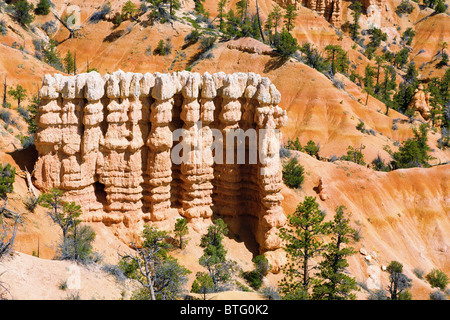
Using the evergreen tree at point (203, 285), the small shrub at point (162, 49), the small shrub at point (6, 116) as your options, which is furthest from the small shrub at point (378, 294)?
the small shrub at point (162, 49)

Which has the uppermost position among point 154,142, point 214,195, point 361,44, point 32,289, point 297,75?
point 361,44

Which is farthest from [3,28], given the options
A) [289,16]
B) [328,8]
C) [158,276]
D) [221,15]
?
[328,8]

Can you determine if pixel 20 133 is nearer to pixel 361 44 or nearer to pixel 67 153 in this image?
pixel 67 153

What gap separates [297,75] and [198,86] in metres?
43.8

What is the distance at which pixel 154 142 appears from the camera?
25.7 metres

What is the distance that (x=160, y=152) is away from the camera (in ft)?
85.8

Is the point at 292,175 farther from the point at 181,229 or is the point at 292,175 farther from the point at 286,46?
the point at 286,46

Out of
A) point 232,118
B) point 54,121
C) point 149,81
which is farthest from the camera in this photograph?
point 232,118

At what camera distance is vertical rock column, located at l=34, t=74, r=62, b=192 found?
23.2 metres

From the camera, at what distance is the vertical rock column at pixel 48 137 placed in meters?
23.2

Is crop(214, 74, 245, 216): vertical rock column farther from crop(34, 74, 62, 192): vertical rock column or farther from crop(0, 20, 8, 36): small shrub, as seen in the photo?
crop(0, 20, 8, 36): small shrub

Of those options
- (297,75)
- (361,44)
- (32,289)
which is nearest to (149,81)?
(32,289)

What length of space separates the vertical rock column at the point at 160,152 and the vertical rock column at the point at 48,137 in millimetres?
4889

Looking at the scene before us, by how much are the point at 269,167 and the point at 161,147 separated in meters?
6.44
